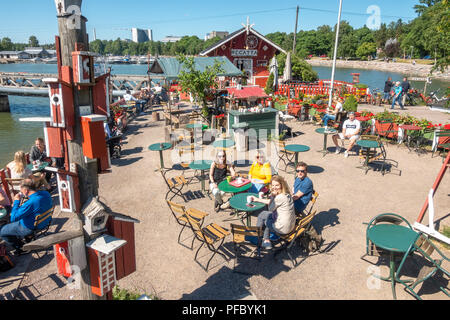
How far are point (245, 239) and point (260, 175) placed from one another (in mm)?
1990

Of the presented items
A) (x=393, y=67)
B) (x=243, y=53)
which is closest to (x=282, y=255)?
(x=243, y=53)

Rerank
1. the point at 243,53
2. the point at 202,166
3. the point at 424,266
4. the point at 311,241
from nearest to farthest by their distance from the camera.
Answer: the point at 424,266 < the point at 311,241 < the point at 202,166 < the point at 243,53

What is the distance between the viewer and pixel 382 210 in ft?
22.3

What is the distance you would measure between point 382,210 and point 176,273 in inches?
189

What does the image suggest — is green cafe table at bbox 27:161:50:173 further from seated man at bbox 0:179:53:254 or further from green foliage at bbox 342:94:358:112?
green foliage at bbox 342:94:358:112

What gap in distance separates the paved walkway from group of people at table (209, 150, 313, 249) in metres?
0.61

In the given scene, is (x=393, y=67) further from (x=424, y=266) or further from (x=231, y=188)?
(x=424, y=266)

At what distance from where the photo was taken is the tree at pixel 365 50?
322ft

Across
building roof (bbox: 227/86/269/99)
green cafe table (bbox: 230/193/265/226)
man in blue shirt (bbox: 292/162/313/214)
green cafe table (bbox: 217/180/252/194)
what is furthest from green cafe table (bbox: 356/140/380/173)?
building roof (bbox: 227/86/269/99)

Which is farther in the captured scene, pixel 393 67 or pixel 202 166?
pixel 393 67

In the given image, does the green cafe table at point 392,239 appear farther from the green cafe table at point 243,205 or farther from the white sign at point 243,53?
the white sign at point 243,53

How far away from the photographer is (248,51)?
28.2 m
